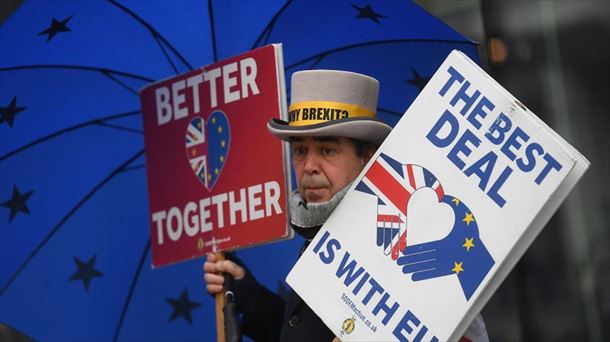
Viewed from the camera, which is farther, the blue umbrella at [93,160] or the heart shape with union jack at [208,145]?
the blue umbrella at [93,160]

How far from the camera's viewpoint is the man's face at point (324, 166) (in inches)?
151

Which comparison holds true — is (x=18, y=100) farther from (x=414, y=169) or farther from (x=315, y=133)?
(x=414, y=169)

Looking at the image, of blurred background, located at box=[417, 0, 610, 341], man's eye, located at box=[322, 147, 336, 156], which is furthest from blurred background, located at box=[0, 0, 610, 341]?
man's eye, located at box=[322, 147, 336, 156]

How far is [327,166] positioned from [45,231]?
55.5 inches

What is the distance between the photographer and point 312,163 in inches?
152

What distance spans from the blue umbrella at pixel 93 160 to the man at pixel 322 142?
27.2 inches

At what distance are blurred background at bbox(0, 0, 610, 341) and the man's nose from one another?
1.07 m

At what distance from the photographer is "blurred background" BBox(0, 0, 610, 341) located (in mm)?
4770

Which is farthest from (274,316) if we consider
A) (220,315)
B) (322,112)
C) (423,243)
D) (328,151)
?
(423,243)

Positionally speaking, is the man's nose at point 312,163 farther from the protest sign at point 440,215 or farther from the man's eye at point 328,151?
the protest sign at point 440,215

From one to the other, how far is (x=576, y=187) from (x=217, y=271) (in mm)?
1579

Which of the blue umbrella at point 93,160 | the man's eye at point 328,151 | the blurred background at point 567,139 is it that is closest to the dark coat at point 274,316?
the man's eye at point 328,151

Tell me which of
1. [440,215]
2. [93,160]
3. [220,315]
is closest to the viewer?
[440,215]

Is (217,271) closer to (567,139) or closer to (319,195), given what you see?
(319,195)
